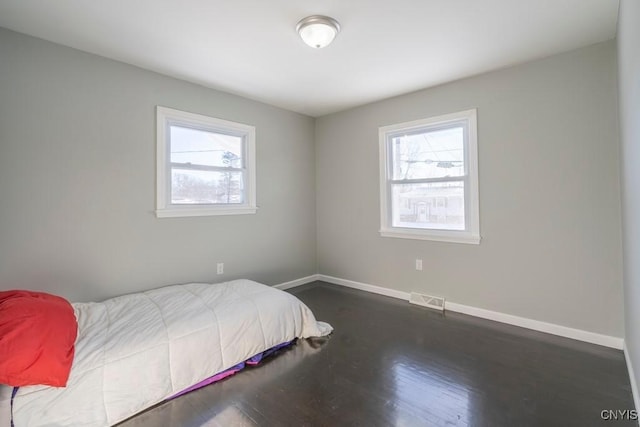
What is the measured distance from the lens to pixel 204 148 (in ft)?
11.5

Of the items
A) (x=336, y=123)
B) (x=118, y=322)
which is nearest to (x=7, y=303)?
(x=118, y=322)

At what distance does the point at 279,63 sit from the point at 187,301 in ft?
7.48

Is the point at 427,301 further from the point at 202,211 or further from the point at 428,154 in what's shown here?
the point at 202,211

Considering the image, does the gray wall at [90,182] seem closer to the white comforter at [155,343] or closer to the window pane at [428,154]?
the white comforter at [155,343]

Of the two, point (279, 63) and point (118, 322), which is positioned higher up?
point (279, 63)

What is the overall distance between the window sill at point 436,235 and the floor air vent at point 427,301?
0.66 meters

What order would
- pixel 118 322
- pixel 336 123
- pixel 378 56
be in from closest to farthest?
pixel 118 322, pixel 378 56, pixel 336 123

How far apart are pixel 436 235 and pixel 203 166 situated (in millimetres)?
2755

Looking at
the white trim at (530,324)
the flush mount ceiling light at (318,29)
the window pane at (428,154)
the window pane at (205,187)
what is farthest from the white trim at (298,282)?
the flush mount ceiling light at (318,29)

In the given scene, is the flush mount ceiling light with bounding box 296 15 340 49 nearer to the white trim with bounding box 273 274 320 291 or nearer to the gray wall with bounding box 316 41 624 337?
the gray wall with bounding box 316 41 624 337

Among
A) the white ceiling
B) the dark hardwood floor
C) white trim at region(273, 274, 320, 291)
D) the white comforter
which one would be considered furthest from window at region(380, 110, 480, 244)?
the white comforter

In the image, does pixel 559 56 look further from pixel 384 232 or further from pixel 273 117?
pixel 273 117

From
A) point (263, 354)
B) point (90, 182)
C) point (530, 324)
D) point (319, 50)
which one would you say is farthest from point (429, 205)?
point (90, 182)

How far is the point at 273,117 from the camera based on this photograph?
4113 mm
